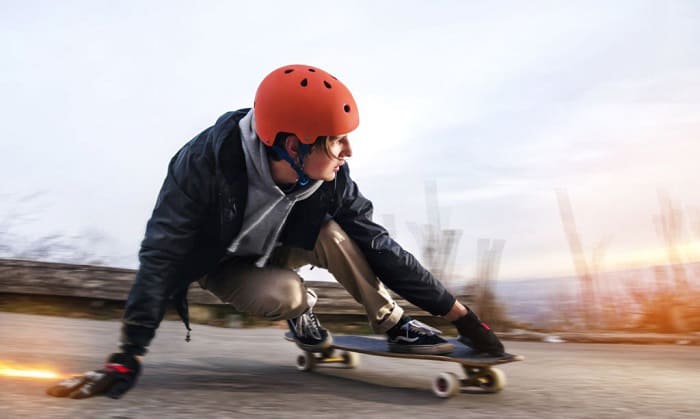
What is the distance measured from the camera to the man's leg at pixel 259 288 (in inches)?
120

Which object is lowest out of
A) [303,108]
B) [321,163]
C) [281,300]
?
[281,300]

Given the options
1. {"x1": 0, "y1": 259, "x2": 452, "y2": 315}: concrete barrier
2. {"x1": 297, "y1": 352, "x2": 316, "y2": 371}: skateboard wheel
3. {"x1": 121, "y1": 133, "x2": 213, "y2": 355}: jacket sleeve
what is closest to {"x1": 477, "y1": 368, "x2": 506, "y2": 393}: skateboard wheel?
{"x1": 297, "y1": 352, "x2": 316, "y2": 371}: skateboard wheel

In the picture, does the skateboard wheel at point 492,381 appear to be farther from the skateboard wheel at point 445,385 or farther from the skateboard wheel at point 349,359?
the skateboard wheel at point 349,359

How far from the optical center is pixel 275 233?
9.50 ft

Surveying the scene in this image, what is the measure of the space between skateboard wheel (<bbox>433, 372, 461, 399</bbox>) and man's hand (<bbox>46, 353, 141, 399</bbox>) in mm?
1156

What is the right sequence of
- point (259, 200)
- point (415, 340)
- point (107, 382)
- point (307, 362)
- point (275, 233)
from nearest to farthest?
1. point (107, 382)
2. point (259, 200)
3. point (275, 233)
4. point (415, 340)
5. point (307, 362)

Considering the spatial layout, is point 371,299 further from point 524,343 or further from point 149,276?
point 524,343

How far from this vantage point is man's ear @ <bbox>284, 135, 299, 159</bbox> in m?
2.70

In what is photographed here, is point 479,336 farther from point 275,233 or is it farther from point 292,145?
point 292,145

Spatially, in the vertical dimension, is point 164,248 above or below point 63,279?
below

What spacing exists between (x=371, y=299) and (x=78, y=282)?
10.9 ft

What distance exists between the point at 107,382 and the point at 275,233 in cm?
85

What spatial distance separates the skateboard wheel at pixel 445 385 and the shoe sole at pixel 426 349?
7.4 inches

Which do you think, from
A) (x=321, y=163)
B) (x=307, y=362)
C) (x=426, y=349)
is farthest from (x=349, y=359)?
(x=321, y=163)
